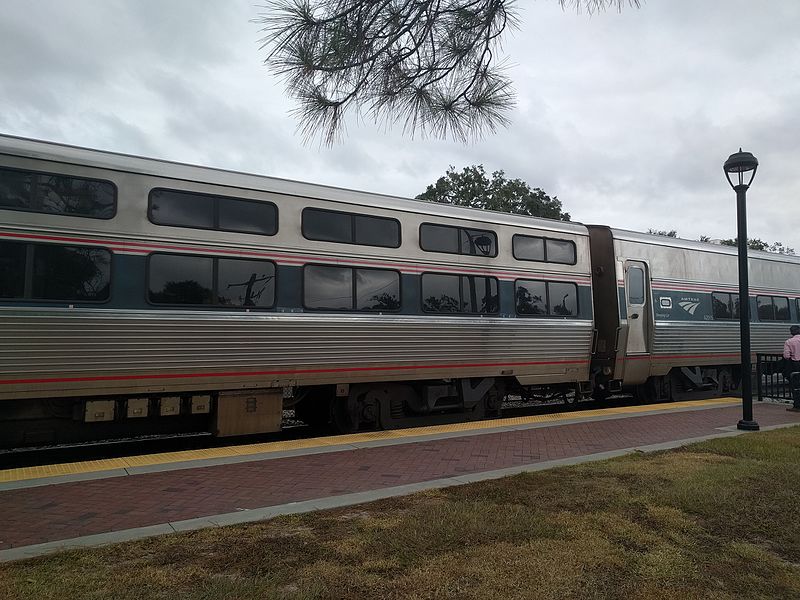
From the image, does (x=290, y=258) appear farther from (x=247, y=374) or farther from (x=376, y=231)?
(x=247, y=374)

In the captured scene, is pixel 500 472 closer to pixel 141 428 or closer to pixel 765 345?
pixel 141 428

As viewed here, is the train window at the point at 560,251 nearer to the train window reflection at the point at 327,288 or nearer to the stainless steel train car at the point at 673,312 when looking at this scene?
the stainless steel train car at the point at 673,312

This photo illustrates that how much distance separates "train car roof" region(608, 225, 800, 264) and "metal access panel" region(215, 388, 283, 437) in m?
7.89

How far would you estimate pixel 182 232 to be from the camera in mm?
7629

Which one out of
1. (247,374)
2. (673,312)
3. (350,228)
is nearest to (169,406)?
(247,374)

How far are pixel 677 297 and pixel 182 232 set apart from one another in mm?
10710

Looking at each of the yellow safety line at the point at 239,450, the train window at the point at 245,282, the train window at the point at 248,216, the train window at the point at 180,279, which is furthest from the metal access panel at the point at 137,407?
the train window at the point at 248,216

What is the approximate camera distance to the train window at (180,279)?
743 cm

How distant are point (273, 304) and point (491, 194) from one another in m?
27.8

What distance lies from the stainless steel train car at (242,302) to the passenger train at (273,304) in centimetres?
2

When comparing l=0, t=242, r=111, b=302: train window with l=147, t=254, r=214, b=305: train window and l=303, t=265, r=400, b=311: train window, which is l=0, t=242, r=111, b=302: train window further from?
l=303, t=265, r=400, b=311: train window

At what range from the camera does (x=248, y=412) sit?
8250mm

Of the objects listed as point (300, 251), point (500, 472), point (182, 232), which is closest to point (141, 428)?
point (182, 232)

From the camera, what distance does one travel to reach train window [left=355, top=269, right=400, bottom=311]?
9008 millimetres
